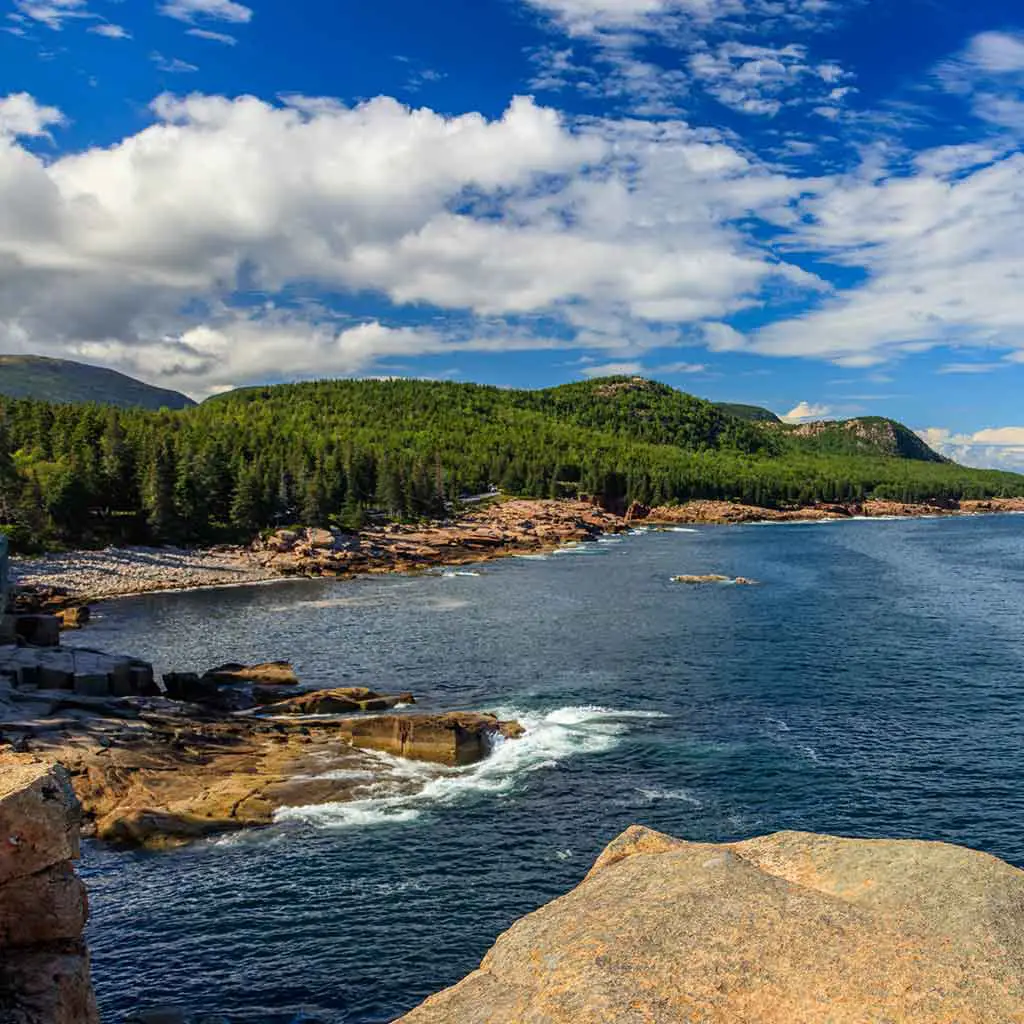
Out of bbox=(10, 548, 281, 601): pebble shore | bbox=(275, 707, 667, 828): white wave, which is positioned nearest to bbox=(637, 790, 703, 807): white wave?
bbox=(275, 707, 667, 828): white wave

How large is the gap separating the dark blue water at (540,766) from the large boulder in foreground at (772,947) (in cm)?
1553

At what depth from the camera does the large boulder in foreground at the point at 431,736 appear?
145 feet

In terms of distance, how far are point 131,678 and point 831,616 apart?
226 feet

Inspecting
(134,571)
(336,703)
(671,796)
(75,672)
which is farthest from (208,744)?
(134,571)

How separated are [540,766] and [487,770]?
114 inches

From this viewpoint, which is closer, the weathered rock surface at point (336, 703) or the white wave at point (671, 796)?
the white wave at point (671, 796)

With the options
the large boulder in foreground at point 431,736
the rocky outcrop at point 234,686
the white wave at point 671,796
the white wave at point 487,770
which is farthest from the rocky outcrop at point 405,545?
the white wave at point 671,796

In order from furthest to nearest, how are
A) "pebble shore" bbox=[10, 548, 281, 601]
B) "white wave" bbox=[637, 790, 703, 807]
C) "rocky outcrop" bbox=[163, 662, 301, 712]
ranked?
"pebble shore" bbox=[10, 548, 281, 601] < "rocky outcrop" bbox=[163, 662, 301, 712] < "white wave" bbox=[637, 790, 703, 807]

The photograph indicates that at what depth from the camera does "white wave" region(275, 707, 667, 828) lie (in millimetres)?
37531

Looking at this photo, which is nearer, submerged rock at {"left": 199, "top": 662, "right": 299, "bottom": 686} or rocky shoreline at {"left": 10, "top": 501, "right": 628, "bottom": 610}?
submerged rock at {"left": 199, "top": 662, "right": 299, "bottom": 686}

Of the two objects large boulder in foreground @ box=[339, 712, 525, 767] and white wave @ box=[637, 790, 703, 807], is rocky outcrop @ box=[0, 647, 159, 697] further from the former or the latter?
white wave @ box=[637, 790, 703, 807]

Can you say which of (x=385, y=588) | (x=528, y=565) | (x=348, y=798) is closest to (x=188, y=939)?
(x=348, y=798)

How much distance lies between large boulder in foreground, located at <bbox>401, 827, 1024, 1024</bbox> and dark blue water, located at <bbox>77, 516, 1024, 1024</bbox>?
611 inches

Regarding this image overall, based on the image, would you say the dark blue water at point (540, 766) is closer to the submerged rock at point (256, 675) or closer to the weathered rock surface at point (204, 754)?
the weathered rock surface at point (204, 754)
